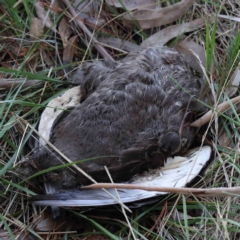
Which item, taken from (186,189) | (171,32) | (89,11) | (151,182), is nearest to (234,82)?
(171,32)

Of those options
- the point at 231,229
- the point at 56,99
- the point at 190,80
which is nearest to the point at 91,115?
the point at 56,99

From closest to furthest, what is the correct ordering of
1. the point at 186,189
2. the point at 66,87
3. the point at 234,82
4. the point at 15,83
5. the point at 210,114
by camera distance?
the point at 186,189, the point at 210,114, the point at 234,82, the point at 15,83, the point at 66,87

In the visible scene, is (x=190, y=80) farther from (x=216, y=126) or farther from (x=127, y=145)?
(x=127, y=145)

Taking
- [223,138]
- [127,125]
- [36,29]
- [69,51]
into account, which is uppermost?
[36,29]

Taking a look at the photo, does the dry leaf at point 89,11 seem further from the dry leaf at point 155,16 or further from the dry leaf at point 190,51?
the dry leaf at point 190,51

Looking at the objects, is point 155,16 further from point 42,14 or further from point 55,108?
point 55,108

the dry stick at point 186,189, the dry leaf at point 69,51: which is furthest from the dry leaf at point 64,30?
the dry stick at point 186,189
